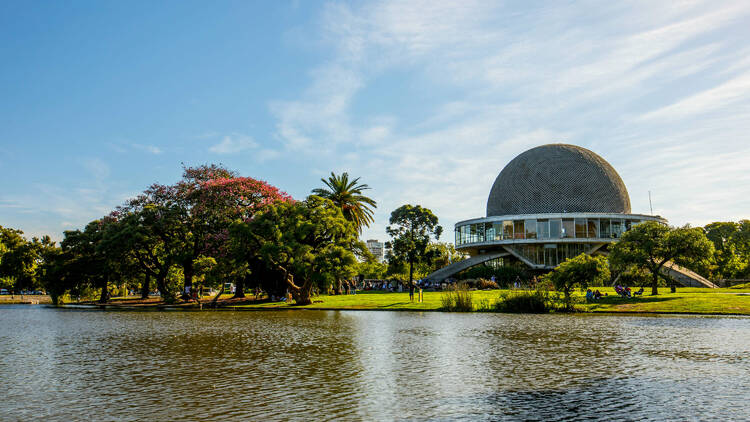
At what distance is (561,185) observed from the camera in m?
77.1

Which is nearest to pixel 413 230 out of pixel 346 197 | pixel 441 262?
pixel 346 197

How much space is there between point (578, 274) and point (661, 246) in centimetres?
Result: 883

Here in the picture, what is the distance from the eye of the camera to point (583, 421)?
8.70m

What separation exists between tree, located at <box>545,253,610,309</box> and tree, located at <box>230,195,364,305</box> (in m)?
13.7

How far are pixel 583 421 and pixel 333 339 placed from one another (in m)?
11.9

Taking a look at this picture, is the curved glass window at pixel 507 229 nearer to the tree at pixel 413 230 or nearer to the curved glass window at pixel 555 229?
the curved glass window at pixel 555 229

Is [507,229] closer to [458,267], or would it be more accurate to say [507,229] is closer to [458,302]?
[458,267]

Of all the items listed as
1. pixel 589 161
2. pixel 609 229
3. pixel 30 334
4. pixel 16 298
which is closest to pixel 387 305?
pixel 30 334

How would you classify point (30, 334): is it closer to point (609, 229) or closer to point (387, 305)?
point (387, 305)

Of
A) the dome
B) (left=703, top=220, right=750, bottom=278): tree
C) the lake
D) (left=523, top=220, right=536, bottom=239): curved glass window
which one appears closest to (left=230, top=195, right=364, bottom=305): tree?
the lake

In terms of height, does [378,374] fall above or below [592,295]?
below

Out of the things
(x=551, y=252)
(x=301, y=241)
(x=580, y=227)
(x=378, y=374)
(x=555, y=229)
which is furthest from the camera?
(x=551, y=252)

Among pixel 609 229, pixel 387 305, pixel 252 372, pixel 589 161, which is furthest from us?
pixel 589 161

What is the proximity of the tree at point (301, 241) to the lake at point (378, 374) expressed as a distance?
1631cm
